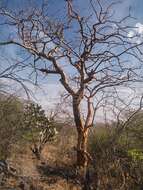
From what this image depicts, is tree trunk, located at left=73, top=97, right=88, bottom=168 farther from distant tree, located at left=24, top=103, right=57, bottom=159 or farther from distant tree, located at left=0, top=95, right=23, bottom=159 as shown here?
distant tree, located at left=24, top=103, right=57, bottom=159

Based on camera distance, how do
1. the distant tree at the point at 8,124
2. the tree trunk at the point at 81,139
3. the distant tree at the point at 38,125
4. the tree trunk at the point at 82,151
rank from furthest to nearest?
the distant tree at the point at 38,125, the distant tree at the point at 8,124, the tree trunk at the point at 82,151, the tree trunk at the point at 81,139

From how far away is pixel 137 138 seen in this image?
16.4 meters

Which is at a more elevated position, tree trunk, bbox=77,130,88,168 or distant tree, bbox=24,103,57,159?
distant tree, bbox=24,103,57,159

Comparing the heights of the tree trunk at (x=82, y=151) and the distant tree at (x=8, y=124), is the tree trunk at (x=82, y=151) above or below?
below

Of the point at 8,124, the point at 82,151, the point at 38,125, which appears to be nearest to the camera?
the point at 82,151

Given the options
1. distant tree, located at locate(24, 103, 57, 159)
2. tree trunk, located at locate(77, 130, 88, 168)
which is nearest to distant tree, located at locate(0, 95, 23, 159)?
distant tree, located at locate(24, 103, 57, 159)

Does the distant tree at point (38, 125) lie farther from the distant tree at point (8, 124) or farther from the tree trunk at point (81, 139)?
the tree trunk at point (81, 139)

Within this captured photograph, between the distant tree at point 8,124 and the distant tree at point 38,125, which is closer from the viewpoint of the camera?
the distant tree at point 8,124

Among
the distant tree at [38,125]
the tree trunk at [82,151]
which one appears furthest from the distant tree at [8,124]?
the tree trunk at [82,151]

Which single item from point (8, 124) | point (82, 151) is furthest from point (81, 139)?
point (8, 124)

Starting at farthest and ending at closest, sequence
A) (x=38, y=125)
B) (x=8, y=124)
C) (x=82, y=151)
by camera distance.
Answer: (x=38, y=125) < (x=8, y=124) < (x=82, y=151)

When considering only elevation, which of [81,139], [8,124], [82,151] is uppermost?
[8,124]

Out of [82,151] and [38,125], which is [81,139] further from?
[38,125]

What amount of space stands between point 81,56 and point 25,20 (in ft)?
7.94
